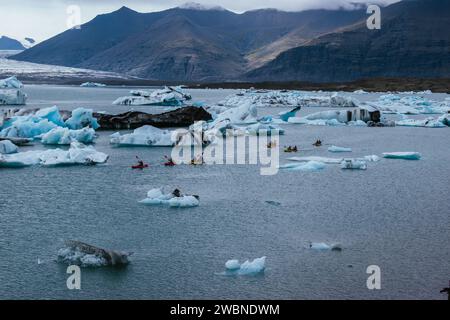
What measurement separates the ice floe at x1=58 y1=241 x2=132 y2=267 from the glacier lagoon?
0.19m

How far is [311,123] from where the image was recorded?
3550cm

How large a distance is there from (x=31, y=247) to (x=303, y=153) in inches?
536

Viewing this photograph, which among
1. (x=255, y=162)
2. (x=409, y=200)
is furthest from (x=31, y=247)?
(x=255, y=162)

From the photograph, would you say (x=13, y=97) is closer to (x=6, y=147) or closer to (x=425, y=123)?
(x=6, y=147)

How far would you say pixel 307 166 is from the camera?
721 inches

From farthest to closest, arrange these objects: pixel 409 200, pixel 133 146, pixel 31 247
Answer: pixel 133 146 → pixel 409 200 → pixel 31 247

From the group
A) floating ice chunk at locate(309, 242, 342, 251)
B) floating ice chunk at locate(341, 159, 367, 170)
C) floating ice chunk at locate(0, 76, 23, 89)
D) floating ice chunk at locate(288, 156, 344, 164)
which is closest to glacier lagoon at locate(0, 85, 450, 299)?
floating ice chunk at locate(309, 242, 342, 251)

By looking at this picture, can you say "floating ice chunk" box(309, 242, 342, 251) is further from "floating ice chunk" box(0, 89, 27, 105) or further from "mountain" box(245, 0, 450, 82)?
"mountain" box(245, 0, 450, 82)

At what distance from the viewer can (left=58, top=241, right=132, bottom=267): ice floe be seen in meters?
9.16

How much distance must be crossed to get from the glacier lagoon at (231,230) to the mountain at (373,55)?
152199mm

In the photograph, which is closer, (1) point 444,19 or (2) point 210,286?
(2) point 210,286

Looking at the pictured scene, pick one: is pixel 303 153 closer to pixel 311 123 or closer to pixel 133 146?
pixel 133 146

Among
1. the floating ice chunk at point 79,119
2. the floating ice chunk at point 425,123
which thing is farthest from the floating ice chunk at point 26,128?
the floating ice chunk at point 425,123

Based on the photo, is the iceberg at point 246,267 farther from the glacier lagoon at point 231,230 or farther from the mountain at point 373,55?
the mountain at point 373,55
